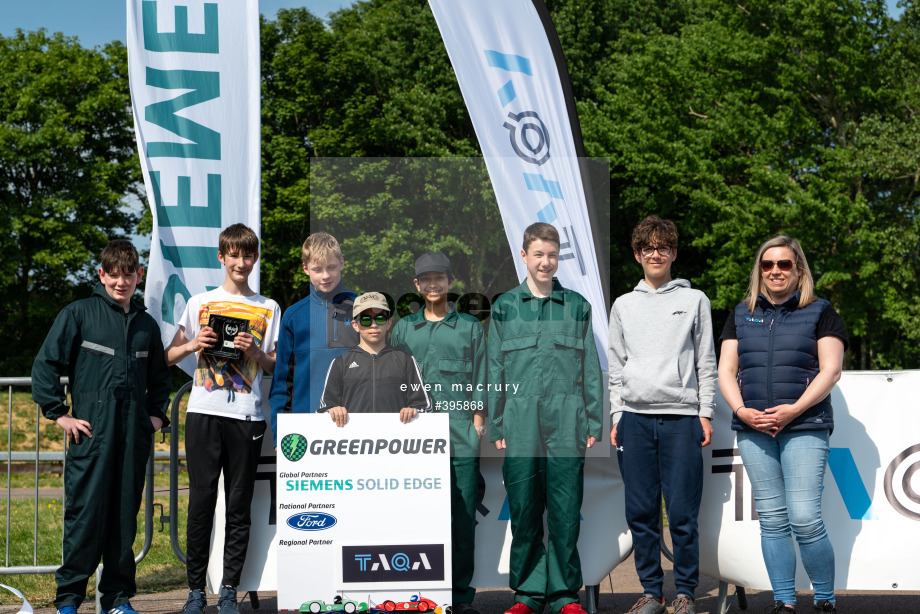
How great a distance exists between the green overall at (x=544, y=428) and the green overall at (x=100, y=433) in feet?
6.53

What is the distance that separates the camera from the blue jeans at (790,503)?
478 centimetres

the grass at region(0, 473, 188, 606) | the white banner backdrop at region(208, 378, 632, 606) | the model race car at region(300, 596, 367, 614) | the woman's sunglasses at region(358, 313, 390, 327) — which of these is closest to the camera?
the model race car at region(300, 596, 367, 614)

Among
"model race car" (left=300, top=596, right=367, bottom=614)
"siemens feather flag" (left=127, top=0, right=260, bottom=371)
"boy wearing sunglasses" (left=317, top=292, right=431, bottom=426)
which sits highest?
"siemens feather flag" (left=127, top=0, right=260, bottom=371)

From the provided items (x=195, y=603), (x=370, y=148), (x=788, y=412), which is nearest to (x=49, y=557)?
(x=195, y=603)

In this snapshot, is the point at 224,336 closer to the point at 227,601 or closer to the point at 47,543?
the point at 227,601

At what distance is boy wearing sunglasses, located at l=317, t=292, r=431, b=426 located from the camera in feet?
16.0

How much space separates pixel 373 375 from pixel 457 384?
18.9 inches

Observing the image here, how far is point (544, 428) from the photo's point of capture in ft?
16.3

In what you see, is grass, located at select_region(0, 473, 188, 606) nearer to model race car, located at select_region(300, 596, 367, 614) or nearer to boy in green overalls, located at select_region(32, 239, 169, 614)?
boy in green overalls, located at select_region(32, 239, 169, 614)

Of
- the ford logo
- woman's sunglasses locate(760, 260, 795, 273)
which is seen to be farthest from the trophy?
woman's sunglasses locate(760, 260, 795, 273)

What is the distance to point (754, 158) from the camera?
22984 mm

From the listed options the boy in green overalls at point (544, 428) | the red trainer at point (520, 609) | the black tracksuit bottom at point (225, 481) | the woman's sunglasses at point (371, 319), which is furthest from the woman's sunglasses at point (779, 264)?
the black tracksuit bottom at point (225, 481)

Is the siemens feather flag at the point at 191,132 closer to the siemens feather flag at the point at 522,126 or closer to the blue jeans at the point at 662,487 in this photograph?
the siemens feather flag at the point at 522,126

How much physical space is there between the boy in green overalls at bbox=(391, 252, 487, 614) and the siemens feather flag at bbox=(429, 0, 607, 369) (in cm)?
132
